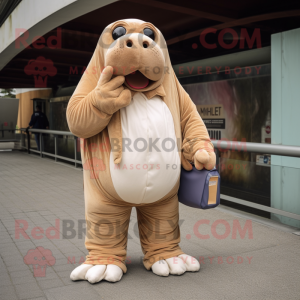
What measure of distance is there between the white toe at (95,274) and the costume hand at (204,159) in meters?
1.04

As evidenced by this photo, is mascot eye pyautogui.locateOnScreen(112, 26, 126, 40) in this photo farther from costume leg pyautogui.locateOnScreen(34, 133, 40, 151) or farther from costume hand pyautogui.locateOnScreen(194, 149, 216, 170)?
costume leg pyautogui.locateOnScreen(34, 133, 40, 151)

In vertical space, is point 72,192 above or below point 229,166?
below

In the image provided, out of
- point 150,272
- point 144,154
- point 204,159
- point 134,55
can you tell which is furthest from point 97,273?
point 134,55

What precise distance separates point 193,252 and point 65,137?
733 cm

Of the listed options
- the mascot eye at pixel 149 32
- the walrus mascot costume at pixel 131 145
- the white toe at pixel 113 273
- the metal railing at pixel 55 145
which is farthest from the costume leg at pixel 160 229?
the metal railing at pixel 55 145

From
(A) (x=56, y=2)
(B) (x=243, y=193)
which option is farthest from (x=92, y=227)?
(A) (x=56, y=2)

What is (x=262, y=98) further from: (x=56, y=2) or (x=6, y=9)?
→ (x=6, y=9)

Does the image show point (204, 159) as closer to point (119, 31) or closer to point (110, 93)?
point (110, 93)

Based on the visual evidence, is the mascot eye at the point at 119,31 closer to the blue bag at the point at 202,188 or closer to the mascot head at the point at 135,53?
the mascot head at the point at 135,53

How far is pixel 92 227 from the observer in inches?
118

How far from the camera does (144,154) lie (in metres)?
2.75

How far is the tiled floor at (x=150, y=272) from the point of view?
2.82 metres

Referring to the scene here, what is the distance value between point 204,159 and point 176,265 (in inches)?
34.6

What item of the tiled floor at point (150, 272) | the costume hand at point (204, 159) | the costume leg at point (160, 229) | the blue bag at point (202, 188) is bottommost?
the tiled floor at point (150, 272)
